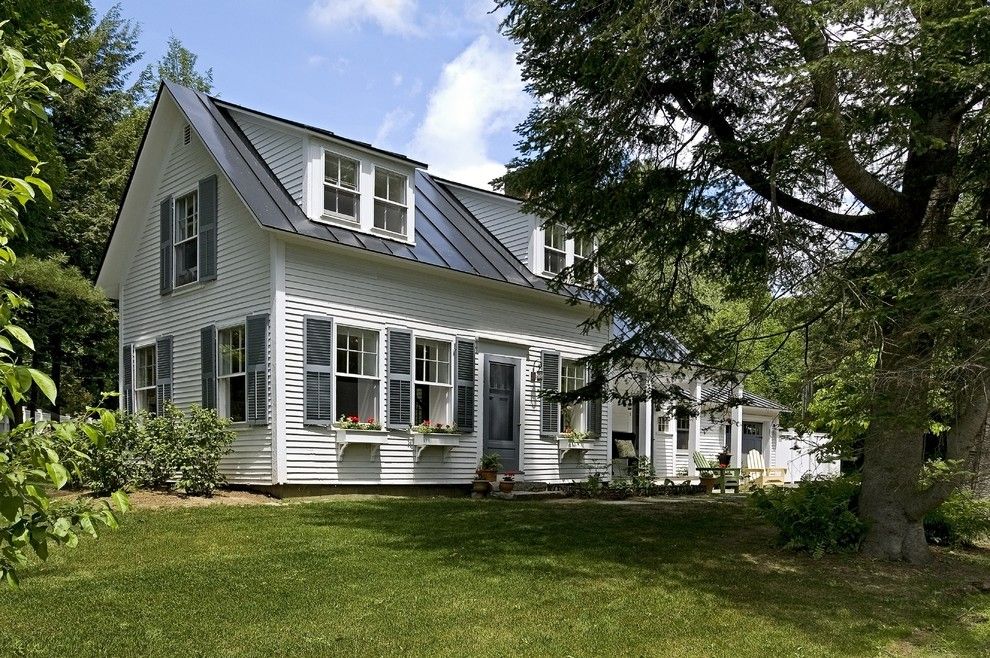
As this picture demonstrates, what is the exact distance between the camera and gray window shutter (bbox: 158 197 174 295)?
16.3m

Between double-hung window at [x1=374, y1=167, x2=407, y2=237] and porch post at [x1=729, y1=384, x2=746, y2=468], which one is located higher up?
double-hung window at [x1=374, y1=167, x2=407, y2=237]

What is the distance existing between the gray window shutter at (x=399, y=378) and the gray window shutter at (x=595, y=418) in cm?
513

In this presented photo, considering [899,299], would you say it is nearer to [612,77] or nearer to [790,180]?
[790,180]

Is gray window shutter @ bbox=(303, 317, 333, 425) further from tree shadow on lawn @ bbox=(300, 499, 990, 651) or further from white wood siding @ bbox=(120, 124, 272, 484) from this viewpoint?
tree shadow on lawn @ bbox=(300, 499, 990, 651)

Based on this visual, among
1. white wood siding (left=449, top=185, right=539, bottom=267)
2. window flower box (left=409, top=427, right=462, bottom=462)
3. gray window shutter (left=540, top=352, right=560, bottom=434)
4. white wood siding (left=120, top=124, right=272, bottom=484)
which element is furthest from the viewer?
white wood siding (left=449, top=185, right=539, bottom=267)

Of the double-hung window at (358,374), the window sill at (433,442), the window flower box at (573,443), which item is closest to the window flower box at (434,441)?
the window sill at (433,442)

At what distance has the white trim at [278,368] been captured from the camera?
13.5m

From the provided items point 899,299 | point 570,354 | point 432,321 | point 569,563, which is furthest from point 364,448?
point 899,299

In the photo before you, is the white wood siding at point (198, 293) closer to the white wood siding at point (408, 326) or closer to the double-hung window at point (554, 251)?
the white wood siding at point (408, 326)

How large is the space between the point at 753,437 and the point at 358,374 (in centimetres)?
2168

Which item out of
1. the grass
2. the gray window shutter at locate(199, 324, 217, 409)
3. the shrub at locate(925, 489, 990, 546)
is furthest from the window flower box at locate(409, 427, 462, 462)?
the shrub at locate(925, 489, 990, 546)

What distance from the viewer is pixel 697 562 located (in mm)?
8688

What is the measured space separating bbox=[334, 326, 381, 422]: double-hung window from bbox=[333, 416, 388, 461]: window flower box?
0.23 meters

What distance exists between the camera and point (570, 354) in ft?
60.8
